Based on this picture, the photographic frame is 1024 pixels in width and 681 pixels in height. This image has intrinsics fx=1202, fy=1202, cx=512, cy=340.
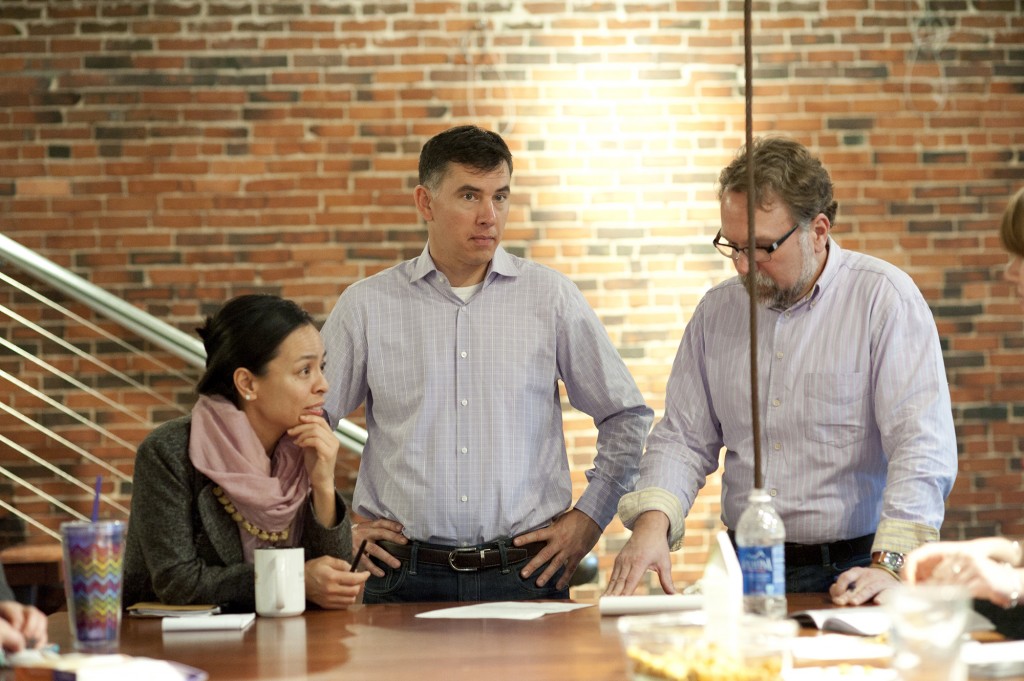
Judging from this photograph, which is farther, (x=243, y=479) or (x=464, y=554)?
(x=464, y=554)

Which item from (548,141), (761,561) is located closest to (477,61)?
(548,141)

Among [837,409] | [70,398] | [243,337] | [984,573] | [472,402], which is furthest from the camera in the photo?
[70,398]

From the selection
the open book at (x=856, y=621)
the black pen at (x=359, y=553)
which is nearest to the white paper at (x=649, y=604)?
the open book at (x=856, y=621)

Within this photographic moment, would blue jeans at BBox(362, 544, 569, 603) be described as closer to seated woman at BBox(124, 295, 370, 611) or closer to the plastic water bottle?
seated woman at BBox(124, 295, 370, 611)

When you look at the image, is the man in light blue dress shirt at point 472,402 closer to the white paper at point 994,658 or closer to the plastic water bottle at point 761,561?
the plastic water bottle at point 761,561

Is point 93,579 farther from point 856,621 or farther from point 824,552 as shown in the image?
point 824,552

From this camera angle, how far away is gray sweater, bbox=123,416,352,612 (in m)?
2.30

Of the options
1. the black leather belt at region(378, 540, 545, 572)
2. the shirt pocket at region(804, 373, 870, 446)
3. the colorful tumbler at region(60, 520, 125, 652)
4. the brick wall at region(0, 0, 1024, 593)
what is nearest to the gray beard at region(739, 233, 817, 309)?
the shirt pocket at region(804, 373, 870, 446)

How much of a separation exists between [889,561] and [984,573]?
476mm

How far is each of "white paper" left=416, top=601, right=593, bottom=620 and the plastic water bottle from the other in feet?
1.42

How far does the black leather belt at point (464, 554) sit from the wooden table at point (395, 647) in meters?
0.57

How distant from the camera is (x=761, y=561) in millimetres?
1927

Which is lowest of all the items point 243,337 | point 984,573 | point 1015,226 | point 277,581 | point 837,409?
point 277,581

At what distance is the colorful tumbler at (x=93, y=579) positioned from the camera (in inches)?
73.6
